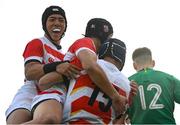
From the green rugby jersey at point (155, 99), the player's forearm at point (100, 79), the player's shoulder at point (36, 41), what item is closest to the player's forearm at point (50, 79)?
the player's forearm at point (100, 79)

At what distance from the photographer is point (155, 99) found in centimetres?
578

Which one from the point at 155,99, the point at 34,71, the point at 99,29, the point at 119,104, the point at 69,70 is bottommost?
the point at 155,99

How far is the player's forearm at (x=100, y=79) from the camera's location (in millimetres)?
4570

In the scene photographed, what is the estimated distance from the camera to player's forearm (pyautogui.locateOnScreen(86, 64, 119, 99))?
180 inches

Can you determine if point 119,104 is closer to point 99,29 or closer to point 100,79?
point 100,79

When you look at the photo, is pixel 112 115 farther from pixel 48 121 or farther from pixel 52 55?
pixel 52 55

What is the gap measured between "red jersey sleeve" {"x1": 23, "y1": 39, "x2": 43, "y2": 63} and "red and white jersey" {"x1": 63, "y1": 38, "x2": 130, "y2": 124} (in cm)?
94

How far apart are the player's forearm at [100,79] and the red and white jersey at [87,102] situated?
0.34ft

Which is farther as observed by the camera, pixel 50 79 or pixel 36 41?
pixel 36 41

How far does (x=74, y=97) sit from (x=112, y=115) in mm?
500

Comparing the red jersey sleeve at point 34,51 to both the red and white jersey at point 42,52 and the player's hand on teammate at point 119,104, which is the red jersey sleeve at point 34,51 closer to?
the red and white jersey at point 42,52

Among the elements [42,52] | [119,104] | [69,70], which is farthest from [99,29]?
[119,104]

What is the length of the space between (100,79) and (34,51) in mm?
1493

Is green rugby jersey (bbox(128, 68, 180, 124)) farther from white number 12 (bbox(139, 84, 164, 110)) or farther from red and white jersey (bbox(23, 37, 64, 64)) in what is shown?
red and white jersey (bbox(23, 37, 64, 64))
